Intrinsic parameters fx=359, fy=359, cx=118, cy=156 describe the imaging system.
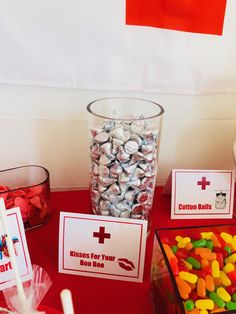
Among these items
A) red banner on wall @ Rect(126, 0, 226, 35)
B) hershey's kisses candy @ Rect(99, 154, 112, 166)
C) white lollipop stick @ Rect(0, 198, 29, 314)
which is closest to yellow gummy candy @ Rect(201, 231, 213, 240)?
hershey's kisses candy @ Rect(99, 154, 112, 166)

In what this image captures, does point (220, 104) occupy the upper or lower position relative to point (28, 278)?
upper

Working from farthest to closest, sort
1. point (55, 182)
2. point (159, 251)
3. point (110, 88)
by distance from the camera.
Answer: point (55, 182)
point (110, 88)
point (159, 251)

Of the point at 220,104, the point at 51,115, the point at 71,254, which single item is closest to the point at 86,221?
the point at 71,254

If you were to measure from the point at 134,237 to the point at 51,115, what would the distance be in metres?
0.36

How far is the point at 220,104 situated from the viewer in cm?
89

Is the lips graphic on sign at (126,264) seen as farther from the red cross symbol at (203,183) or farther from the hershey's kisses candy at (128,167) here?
the red cross symbol at (203,183)

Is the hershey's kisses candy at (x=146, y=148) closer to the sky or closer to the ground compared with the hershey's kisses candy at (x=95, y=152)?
closer to the sky

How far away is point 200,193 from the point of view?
0.82m

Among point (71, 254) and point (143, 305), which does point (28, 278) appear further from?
point (143, 305)

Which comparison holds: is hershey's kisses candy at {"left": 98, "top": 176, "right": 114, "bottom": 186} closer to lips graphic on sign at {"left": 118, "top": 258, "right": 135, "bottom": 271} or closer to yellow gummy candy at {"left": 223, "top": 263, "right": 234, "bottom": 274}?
lips graphic on sign at {"left": 118, "top": 258, "right": 135, "bottom": 271}

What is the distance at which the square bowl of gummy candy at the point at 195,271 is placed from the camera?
20.1 inches

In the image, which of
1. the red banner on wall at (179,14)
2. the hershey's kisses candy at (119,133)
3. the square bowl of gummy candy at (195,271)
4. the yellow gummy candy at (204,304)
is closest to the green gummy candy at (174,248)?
the square bowl of gummy candy at (195,271)

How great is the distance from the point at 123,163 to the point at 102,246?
16cm

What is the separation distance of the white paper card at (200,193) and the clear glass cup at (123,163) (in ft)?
0.37
